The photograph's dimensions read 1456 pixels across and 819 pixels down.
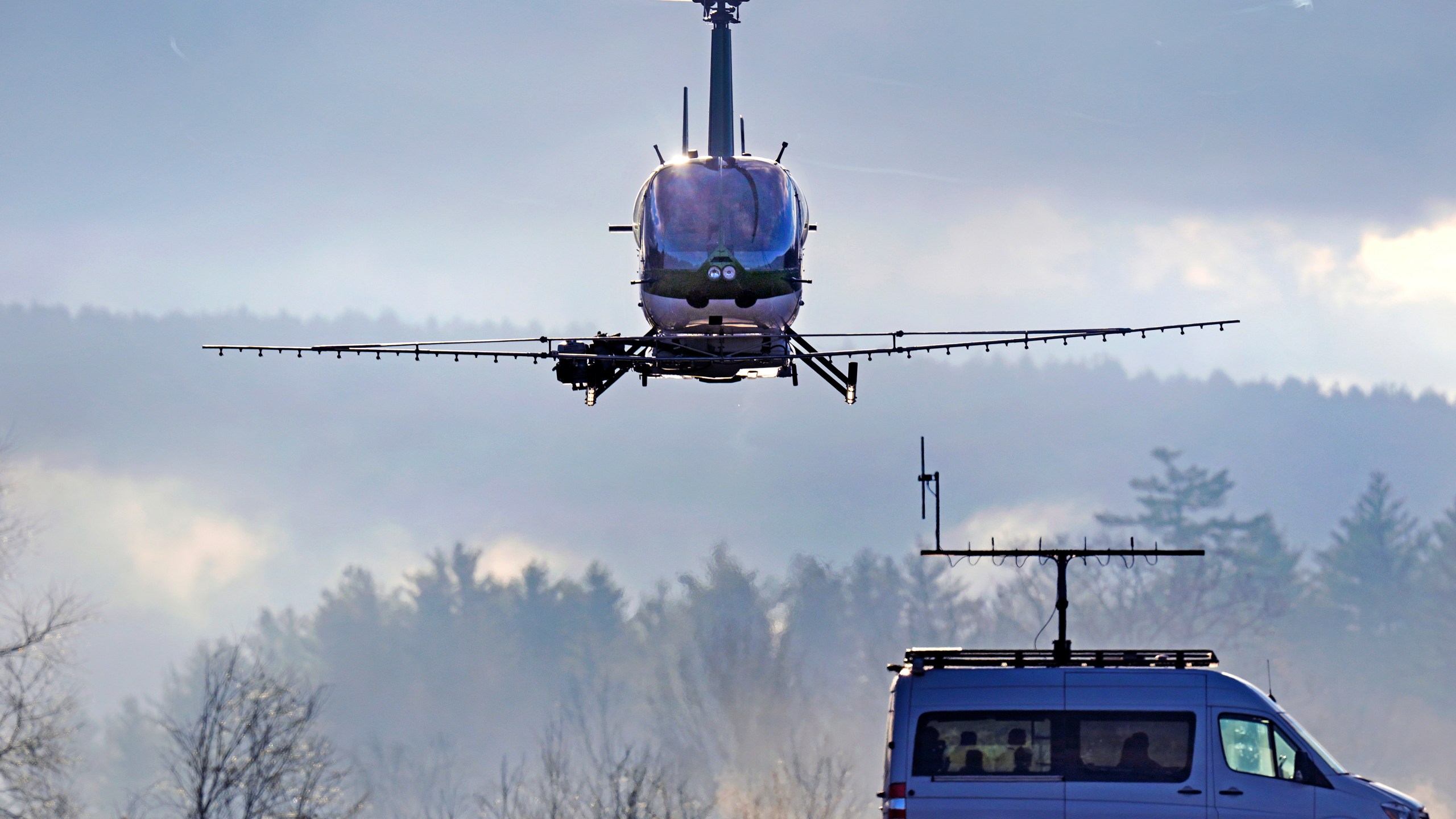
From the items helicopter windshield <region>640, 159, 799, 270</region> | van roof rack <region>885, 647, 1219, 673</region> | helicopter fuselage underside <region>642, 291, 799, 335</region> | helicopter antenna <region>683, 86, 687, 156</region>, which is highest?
helicopter antenna <region>683, 86, 687, 156</region>

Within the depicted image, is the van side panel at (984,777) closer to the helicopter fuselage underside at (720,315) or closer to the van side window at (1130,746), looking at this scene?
the van side window at (1130,746)

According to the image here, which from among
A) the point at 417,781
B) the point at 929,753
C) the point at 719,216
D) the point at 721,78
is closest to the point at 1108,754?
the point at 929,753

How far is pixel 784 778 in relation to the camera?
3482 inches

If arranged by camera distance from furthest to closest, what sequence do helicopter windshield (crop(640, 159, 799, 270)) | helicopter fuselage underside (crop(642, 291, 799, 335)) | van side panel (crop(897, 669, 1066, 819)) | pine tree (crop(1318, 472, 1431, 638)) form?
pine tree (crop(1318, 472, 1431, 638)) → helicopter fuselage underside (crop(642, 291, 799, 335)) → helicopter windshield (crop(640, 159, 799, 270)) → van side panel (crop(897, 669, 1066, 819))

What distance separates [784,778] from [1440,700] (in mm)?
51478

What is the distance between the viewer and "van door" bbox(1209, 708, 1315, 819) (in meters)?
22.6

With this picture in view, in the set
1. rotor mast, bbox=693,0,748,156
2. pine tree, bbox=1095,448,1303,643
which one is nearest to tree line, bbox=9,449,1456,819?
pine tree, bbox=1095,448,1303,643

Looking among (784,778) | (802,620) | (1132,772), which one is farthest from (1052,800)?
(802,620)

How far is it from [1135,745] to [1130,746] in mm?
60

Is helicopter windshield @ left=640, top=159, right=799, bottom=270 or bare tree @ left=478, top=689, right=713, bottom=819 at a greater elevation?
helicopter windshield @ left=640, top=159, right=799, bottom=270

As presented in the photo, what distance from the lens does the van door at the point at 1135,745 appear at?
74.4ft

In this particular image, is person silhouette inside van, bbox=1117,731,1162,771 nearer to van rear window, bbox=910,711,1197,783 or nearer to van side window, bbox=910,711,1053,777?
van rear window, bbox=910,711,1197,783

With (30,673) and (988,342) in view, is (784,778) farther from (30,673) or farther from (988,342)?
(988,342)

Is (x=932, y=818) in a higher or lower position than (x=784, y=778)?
higher
